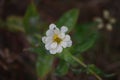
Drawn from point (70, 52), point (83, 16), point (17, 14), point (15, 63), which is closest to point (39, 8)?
point (17, 14)

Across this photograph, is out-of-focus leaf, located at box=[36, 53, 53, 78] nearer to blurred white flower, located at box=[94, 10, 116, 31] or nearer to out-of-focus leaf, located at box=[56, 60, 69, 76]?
out-of-focus leaf, located at box=[56, 60, 69, 76]

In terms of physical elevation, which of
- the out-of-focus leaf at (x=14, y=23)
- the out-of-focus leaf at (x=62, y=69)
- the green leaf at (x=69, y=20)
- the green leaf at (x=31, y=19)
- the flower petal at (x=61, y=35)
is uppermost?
the out-of-focus leaf at (x=14, y=23)

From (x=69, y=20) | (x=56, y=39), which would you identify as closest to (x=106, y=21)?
(x=69, y=20)

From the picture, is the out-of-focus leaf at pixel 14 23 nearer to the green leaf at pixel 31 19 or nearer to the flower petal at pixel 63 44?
the green leaf at pixel 31 19

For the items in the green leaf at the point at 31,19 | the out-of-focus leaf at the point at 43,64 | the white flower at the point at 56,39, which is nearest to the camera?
the white flower at the point at 56,39

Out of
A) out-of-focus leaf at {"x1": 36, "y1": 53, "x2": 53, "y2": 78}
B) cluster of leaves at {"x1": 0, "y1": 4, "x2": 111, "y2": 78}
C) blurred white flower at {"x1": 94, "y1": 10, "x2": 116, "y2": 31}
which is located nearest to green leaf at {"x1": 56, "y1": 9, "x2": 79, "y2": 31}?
cluster of leaves at {"x1": 0, "y1": 4, "x2": 111, "y2": 78}

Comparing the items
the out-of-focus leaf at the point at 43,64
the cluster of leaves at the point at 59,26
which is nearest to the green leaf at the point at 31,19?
the cluster of leaves at the point at 59,26

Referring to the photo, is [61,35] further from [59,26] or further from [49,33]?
[59,26]
